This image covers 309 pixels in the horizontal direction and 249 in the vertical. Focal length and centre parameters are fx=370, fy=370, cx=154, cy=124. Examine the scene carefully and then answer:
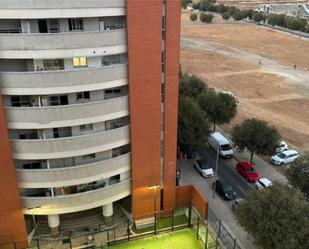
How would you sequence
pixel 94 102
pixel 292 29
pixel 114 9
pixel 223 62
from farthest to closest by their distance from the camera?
pixel 292 29 < pixel 223 62 < pixel 94 102 < pixel 114 9

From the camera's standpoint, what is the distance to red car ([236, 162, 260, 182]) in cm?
4150

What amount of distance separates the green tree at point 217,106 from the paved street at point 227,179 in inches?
189

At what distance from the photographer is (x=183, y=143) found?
42.1 m

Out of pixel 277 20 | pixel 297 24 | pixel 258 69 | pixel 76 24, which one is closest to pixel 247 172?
pixel 76 24

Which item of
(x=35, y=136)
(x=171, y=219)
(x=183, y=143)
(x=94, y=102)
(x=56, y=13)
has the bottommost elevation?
(x=171, y=219)

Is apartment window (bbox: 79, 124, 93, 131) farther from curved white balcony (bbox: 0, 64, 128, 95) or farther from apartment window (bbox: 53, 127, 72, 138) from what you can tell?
curved white balcony (bbox: 0, 64, 128, 95)

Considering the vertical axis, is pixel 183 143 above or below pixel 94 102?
below

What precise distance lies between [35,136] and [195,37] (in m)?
109

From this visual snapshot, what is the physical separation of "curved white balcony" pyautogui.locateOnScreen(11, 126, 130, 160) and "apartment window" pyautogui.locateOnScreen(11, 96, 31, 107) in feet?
8.83

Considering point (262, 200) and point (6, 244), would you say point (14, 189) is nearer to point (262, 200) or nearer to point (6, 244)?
point (6, 244)

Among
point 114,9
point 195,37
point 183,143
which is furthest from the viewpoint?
point 195,37

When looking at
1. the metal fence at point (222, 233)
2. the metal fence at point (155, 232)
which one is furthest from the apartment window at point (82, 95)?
the metal fence at point (222, 233)

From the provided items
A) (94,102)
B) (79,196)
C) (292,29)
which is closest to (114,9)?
(94,102)

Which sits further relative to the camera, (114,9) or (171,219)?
(171,219)
